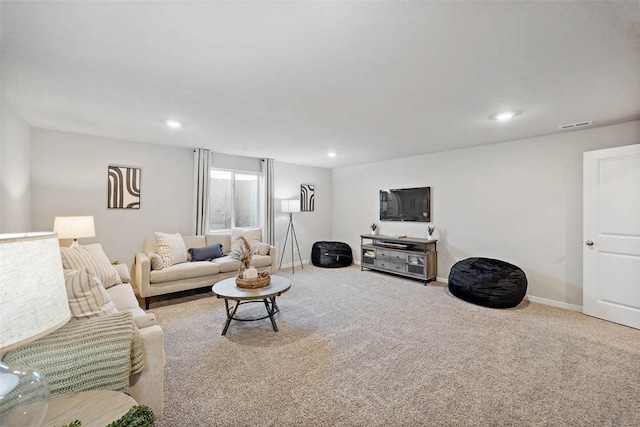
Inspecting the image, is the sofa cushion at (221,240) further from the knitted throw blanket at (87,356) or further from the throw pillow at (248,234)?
the knitted throw blanket at (87,356)

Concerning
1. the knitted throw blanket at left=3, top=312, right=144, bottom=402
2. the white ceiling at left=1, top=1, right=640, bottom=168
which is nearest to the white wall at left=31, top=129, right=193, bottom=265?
the white ceiling at left=1, top=1, right=640, bottom=168

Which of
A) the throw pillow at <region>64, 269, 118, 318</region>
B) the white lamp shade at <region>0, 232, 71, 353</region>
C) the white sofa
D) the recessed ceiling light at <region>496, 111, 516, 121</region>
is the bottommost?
the white sofa

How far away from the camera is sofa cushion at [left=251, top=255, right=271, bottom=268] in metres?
4.56

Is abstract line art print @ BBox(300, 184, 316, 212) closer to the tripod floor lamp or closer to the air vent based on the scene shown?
the tripod floor lamp

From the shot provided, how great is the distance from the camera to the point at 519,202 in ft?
13.2

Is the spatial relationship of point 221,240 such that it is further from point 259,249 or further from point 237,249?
point 259,249

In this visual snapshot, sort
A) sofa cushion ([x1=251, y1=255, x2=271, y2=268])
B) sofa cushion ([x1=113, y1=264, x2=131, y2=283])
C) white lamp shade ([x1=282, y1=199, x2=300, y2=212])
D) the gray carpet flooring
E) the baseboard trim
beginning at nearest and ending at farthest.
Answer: the gray carpet flooring, sofa cushion ([x1=113, y1=264, x2=131, y2=283]), the baseboard trim, sofa cushion ([x1=251, y1=255, x2=271, y2=268]), white lamp shade ([x1=282, y1=199, x2=300, y2=212])

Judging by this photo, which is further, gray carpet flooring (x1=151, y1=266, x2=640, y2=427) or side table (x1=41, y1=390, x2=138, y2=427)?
gray carpet flooring (x1=151, y1=266, x2=640, y2=427)

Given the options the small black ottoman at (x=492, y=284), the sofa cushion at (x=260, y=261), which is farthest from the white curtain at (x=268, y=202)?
the small black ottoman at (x=492, y=284)

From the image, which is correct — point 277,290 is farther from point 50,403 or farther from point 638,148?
point 638,148

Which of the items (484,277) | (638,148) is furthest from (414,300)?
(638,148)

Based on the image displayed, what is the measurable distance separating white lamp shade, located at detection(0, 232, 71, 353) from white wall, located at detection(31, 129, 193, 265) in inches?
157

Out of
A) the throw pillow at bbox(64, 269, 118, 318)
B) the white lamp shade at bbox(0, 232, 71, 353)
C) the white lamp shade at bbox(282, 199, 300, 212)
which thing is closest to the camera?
the white lamp shade at bbox(0, 232, 71, 353)

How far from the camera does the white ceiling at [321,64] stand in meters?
1.47
